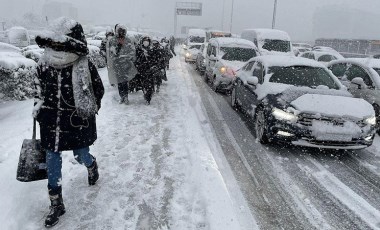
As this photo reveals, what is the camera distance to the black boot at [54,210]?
3436 mm

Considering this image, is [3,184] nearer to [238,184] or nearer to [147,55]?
[238,184]

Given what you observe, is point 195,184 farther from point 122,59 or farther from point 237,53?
point 237,53

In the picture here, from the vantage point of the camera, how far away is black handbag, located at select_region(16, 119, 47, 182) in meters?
3.63

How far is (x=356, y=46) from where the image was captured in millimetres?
37344

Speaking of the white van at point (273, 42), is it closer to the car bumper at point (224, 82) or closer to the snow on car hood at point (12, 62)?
the car bumper at point (224, 82)

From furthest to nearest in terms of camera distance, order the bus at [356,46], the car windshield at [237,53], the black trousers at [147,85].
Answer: the bus at [356,46] < the car windshield at [237,53] < the black trousers at [147,85]

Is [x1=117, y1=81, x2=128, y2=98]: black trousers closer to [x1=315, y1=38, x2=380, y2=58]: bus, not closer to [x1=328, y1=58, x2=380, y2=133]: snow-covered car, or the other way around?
[x1=328, y1=58, x2=380, y2=133]: snow-covered car

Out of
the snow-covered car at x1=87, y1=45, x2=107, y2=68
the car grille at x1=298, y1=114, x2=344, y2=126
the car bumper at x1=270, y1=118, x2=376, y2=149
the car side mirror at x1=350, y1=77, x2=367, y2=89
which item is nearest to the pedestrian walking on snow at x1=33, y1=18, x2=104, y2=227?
the car bumper at x1=270, y1=118, x2=376, y2=149

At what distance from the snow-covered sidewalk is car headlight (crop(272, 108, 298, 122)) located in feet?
3.97

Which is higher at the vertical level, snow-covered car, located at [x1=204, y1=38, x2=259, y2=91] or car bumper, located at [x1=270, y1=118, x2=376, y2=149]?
snow-covered car, located at [x1=204, y1=38, x2=259, y2=91]

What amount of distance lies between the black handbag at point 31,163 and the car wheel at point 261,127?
12.6 feet

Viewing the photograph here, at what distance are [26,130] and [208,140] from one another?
11.1 feet

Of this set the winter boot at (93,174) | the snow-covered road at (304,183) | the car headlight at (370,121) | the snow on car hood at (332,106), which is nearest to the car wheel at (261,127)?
the snow-covered road at (304,183)

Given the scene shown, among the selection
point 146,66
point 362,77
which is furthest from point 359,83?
point 146,66
